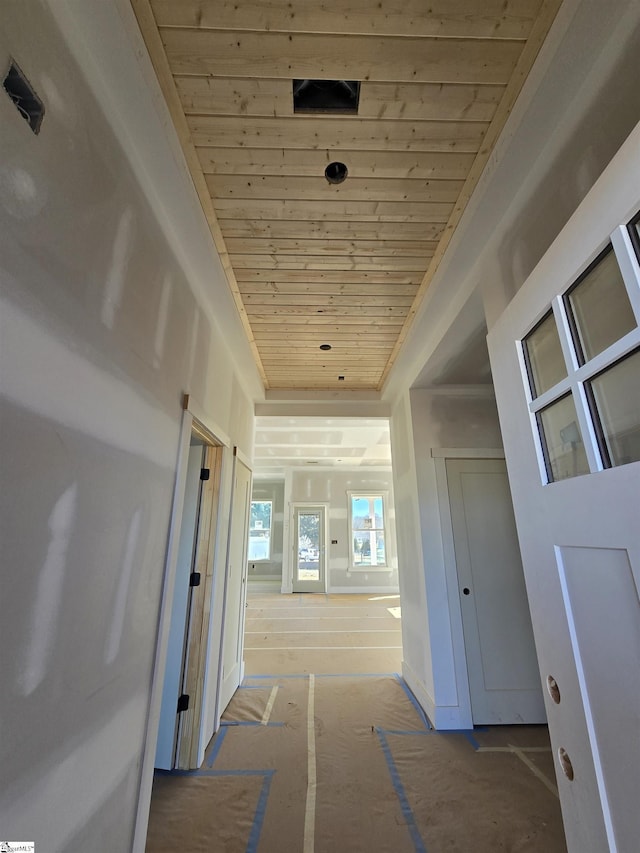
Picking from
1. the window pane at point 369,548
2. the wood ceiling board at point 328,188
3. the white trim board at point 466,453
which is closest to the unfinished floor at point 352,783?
the white trim board at point 466,453

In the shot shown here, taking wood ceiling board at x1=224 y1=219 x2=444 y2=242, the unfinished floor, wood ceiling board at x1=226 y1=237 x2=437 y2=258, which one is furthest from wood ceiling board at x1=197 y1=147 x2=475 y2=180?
the unfinished floor

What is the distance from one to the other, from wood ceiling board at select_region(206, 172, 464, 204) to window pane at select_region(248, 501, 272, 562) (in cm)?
878

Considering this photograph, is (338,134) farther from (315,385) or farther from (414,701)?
(414,701)

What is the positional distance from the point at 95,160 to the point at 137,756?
6.95 feet

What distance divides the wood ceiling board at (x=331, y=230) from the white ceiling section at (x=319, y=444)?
2544 millimetres

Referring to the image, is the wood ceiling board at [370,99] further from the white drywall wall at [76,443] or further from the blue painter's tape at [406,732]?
the blue painter's tape at [406,732]

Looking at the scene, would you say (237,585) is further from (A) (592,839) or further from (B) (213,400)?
(A) (592,839)

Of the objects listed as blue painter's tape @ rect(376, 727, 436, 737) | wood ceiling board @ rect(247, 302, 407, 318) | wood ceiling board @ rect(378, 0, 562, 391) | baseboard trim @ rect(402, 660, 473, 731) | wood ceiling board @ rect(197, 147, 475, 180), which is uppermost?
wood ceiling board @ rect(247, 302, 407, 318)

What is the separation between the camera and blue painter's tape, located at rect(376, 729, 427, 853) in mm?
1697

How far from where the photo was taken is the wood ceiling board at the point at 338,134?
1.34 m

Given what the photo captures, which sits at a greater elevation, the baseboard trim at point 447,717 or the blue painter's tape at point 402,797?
the baseboard trim at point 447,717

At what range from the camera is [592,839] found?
830 millimetres

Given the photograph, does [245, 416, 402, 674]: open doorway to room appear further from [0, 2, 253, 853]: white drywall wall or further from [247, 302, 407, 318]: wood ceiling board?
[0, 2, 253, 853]: white drywall wall

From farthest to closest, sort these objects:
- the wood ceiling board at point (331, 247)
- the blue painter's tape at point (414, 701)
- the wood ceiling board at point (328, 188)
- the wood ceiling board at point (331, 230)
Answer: the blue painter's tape at point (414, 701), the wood ceiling board at point (331, 247), the wood ceiling board at point (331, 230), the wood ceiling board at point (328, 188)
